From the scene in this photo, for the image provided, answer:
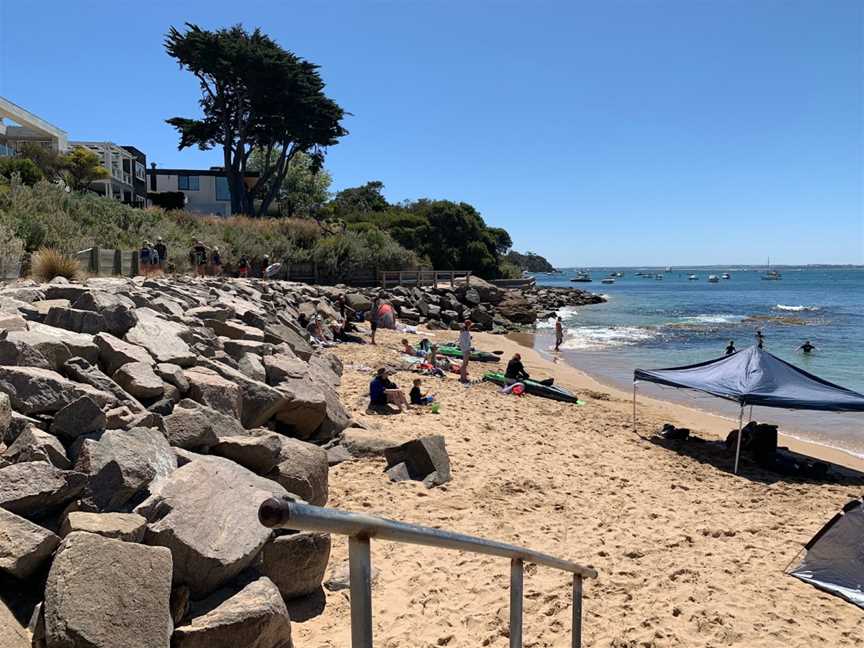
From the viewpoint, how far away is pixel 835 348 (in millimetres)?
28219

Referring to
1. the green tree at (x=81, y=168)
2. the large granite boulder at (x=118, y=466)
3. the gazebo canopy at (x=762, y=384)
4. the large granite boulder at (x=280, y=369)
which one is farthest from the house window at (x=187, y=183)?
the large granite boulder at (x=118, y=466)

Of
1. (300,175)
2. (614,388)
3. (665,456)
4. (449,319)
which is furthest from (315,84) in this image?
(665,456)

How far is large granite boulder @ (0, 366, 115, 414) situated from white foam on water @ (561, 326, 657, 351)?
78.1 ft

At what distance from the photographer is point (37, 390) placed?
462cm

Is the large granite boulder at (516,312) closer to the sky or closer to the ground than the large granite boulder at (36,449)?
closer to the ground

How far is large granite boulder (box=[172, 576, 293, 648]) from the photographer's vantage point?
3303 mm

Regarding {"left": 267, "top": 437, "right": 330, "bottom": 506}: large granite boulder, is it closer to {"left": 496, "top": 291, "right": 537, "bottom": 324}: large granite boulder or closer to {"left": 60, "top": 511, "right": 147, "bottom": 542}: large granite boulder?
{"left": 60, "top": 511, "right": 147, "bottom": 542}: large granite boulder

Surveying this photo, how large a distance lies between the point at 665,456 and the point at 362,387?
226 inches

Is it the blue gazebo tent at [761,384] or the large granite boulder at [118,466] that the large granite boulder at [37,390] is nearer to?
the large granite boulder at [118,466]

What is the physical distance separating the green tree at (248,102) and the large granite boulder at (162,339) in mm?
35319

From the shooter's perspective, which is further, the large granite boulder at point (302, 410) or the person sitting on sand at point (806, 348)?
the person sitting on sand at point (806, 348)

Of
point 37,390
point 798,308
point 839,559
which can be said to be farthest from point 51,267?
point 798,308

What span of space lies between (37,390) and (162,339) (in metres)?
2.64

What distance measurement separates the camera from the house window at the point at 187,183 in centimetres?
5253
